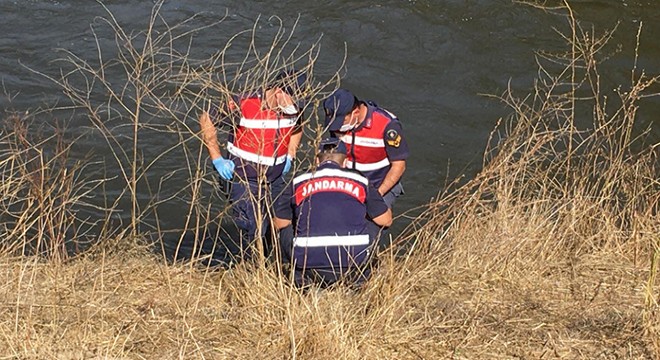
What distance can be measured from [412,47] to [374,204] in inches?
242

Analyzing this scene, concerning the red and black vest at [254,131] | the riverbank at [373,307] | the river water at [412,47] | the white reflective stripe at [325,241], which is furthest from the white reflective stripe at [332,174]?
the river water at [412,47]

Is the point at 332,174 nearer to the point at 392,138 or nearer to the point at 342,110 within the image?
the point at 342,110

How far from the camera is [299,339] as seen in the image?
4.69m

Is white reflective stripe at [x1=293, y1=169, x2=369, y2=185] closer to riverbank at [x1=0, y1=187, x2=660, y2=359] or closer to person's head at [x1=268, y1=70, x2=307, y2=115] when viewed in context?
person's head at [x1=268, y1=70, x2=307, y2=115]

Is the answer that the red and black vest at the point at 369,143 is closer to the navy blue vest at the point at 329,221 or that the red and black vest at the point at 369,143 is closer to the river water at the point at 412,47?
the navy blue vest at the point at 329,221

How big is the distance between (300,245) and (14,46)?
279 inches

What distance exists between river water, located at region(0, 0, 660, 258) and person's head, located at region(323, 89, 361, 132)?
2.79m

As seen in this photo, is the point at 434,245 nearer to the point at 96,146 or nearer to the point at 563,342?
the point at 563,342

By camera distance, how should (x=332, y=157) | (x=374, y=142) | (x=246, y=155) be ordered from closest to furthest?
(x=332, y=157) < (x=246, y=155) < (x=374, y=142)

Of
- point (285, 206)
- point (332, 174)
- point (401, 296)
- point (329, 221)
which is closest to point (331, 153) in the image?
point (332, 174)

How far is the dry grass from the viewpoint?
474 cm

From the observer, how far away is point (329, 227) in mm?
5719

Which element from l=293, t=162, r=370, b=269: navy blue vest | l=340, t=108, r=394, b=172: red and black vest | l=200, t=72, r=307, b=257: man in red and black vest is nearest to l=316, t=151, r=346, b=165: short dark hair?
l=293, t=162, r=370, b=269: navy blue vest

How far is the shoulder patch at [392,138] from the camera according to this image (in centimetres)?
702
